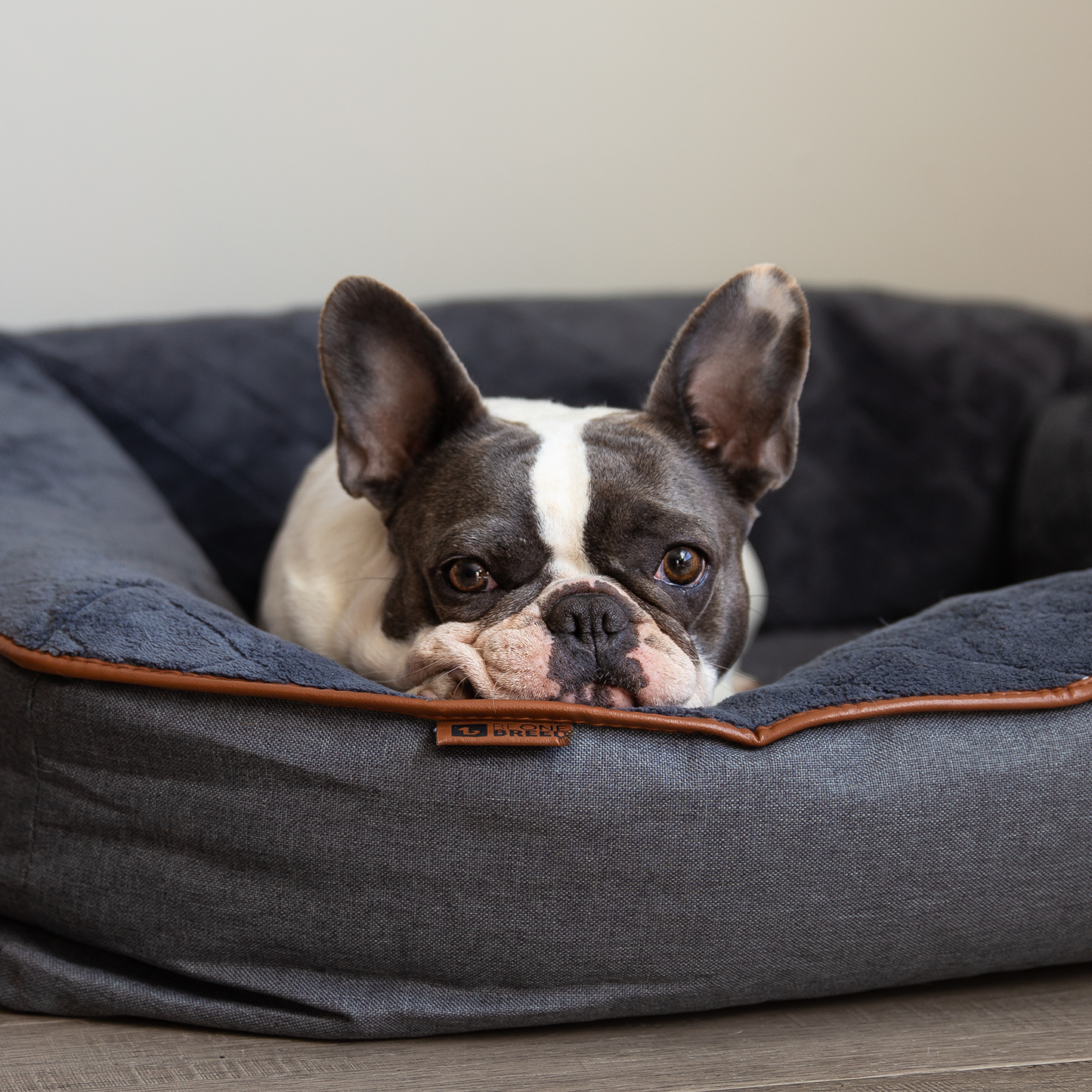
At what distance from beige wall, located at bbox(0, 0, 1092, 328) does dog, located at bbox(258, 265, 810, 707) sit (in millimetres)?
1498

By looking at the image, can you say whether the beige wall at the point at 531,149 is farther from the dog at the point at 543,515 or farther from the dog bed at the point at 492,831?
the dog bed at the point at 492,831

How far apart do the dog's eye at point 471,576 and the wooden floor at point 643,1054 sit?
2.09 feet

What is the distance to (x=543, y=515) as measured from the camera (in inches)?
65.9

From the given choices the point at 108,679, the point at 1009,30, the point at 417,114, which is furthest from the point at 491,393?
the point at 1009,30

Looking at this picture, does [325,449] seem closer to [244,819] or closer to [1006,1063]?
[244,819]

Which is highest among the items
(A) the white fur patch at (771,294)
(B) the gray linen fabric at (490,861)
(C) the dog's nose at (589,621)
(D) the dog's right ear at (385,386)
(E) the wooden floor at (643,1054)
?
(A) the white fur patch at (771,294)

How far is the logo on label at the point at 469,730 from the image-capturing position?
1341mm

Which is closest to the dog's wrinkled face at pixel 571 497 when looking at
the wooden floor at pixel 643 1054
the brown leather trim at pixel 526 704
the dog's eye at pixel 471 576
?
the dog's eye at pixel 471 576

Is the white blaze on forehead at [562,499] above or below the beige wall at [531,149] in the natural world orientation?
below

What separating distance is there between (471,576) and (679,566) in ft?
1.09

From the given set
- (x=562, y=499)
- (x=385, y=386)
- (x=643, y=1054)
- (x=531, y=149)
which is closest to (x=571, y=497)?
(x=562, y=499)

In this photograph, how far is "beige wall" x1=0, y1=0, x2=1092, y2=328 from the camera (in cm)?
312

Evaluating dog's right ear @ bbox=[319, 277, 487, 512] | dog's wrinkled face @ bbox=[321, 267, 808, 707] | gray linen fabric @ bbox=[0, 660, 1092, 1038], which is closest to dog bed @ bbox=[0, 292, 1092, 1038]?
gray linen fabric @ bbox=[0, 660, 1092, 1038]

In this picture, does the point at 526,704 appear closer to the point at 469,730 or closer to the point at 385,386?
the point at 469,730
